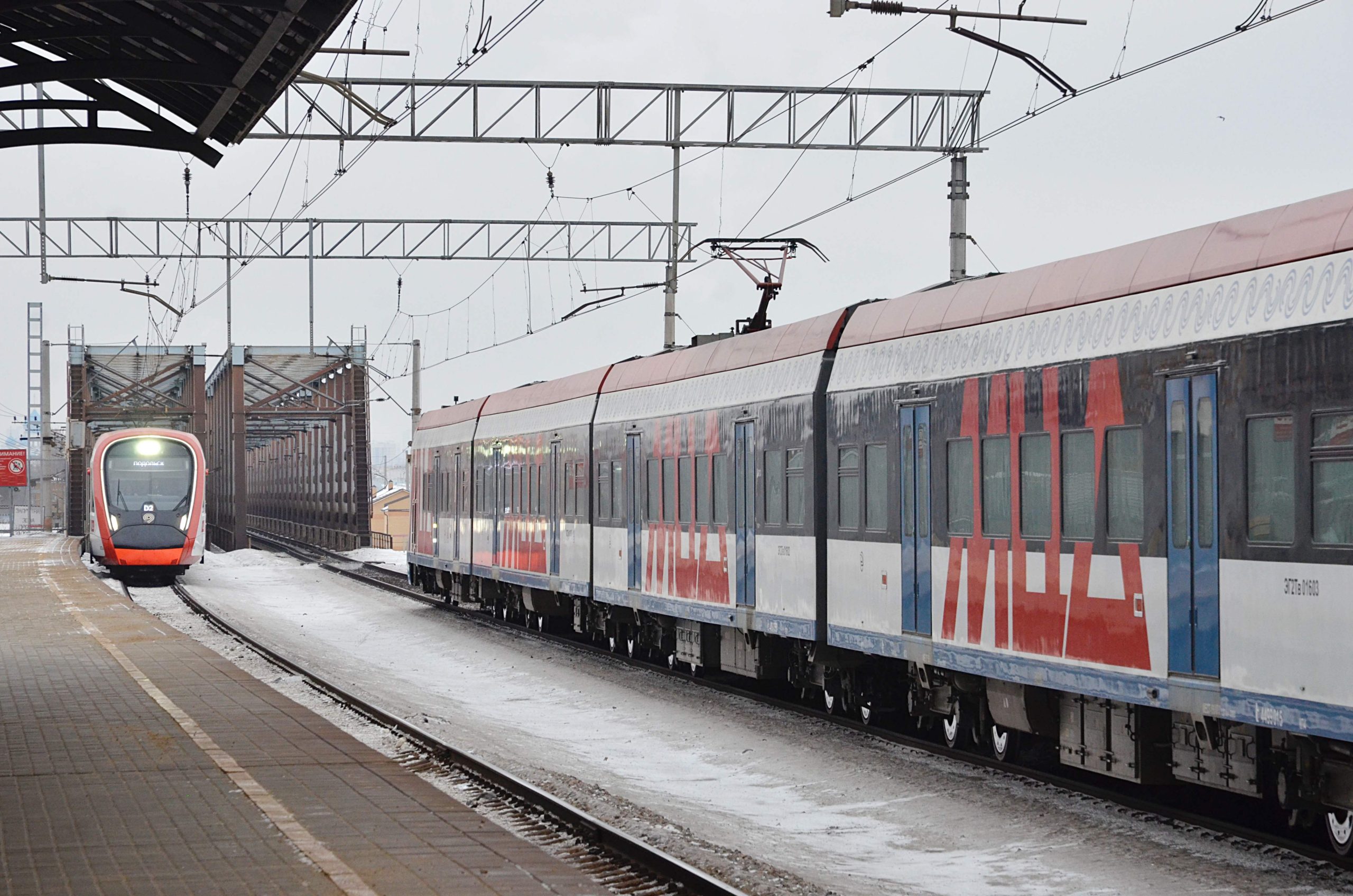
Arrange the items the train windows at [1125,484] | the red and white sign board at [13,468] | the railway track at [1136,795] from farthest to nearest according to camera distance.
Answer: the red and white sign board at [13,468] < the train windows at [1125,484] < the railway track at [1136,795]

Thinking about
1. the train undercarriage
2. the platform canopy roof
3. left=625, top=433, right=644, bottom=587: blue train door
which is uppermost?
the platform canopy roof

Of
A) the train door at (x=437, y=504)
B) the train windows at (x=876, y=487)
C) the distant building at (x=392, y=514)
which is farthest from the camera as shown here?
the distant building at (x=392, y=514)

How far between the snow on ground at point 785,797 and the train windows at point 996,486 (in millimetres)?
1828

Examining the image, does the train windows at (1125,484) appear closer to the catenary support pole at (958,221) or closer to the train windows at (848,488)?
the train windows at (848,488)

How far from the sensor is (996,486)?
40.9 feet

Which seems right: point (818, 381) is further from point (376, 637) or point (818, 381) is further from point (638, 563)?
point (376, 637)

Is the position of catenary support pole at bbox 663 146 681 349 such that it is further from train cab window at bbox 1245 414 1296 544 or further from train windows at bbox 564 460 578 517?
train cab window at bbox 1245 414 1296 544

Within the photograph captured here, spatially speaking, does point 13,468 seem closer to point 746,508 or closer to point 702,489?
point 702,489

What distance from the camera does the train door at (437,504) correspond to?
3397 cm

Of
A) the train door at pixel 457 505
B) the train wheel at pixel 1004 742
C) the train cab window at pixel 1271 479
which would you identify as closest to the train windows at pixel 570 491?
the train door at pixel 457 505

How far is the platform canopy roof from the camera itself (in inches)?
502

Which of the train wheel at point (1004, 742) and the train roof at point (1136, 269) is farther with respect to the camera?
the train wheel at point (1004, 742)

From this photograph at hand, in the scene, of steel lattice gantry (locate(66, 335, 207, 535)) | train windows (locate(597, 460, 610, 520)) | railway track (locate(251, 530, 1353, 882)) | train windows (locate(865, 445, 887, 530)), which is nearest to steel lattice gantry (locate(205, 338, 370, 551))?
steel lattice gantry (locate(66, 335, 207, 535))

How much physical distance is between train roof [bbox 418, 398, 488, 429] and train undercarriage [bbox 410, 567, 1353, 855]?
9.82 meters
